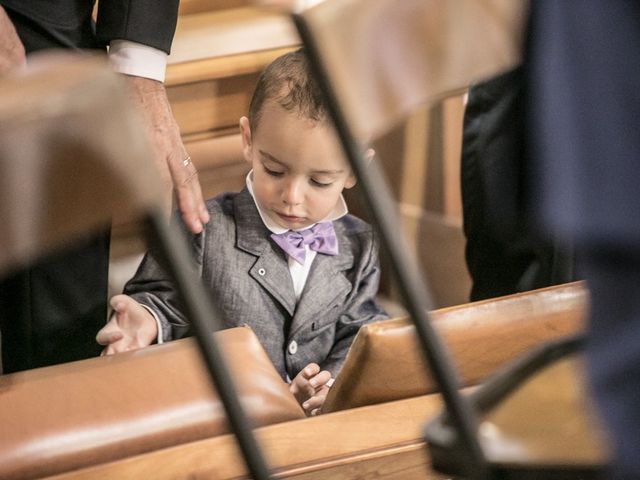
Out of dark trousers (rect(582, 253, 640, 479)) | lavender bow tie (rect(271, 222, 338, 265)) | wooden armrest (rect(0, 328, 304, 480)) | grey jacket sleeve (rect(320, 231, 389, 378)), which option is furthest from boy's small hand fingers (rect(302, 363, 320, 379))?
dark trousers (rect(582, 253, 640, 479))

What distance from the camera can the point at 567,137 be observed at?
1.82 feet

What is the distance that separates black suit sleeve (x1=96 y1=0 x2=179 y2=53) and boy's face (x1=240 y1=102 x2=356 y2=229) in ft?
0.83

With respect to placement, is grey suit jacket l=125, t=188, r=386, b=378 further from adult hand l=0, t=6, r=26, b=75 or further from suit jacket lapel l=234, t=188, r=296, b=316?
adult hand l=0, t=6, r=26, b=75

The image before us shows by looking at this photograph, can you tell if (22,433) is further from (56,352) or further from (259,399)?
(56,352)

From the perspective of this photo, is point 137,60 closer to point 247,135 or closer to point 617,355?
point 247,135

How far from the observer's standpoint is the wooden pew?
3.62 feet

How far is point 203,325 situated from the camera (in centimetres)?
69

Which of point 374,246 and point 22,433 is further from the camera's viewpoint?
point 374,246

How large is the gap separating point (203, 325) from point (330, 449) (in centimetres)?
50

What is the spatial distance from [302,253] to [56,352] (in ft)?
1.45

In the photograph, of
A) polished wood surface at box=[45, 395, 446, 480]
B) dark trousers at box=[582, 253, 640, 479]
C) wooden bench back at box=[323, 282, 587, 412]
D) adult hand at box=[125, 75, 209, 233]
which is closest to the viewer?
dark trousers at box=[582, 253, 640, 479]

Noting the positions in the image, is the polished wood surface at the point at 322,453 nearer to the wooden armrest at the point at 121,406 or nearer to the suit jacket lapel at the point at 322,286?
the wooden armrest at the point at 121,406

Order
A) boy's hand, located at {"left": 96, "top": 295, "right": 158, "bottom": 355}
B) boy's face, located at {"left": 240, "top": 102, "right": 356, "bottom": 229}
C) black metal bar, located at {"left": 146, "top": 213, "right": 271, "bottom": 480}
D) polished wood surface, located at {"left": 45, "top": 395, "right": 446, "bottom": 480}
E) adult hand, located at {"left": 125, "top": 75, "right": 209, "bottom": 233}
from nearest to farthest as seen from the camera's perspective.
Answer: black metal bar, located at {"left": 146, "top": 213, "right": 271, "bottom": 480} < polished wood surface, located at {"left": 45, "top": 395, "right": 446, "bottom": 480} < adult hand, located at {"left": 125, "top": 75, "right": 209, "bottom": 233} < boy's hand, located at {"left": 96, "top": 295, "right": 158, "bottom": 355} < boy's face, located at {"left": 240, "top": 102, "right": 356, "bottom": 229}

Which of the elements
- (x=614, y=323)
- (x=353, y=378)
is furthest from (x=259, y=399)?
(x=614, y=323)
